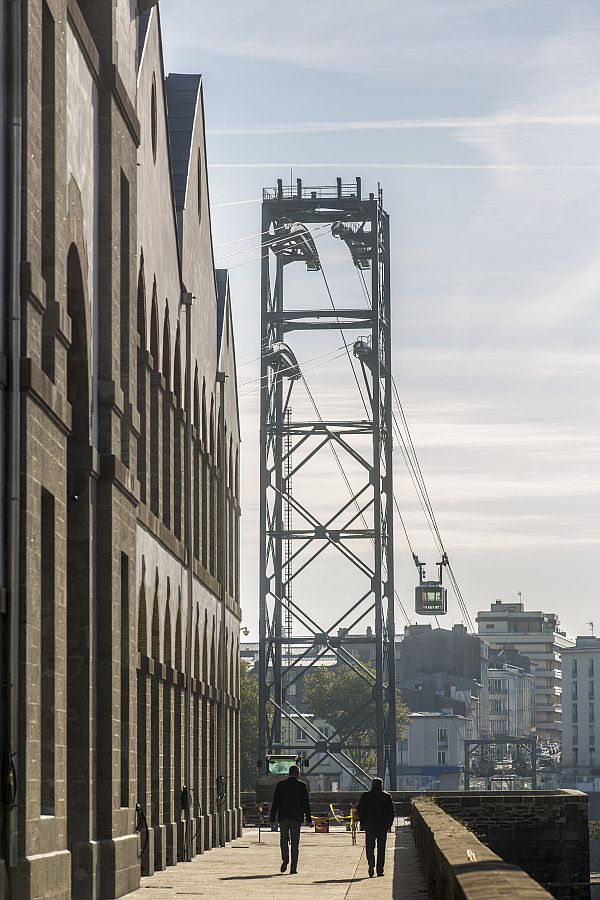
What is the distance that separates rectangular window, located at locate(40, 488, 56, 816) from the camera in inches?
769

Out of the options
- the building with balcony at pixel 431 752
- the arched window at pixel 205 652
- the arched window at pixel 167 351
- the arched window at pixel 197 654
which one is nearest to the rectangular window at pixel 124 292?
the arched window at pixel 167 351

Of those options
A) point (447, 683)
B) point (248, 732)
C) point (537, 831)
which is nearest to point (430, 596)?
point (248, 732)

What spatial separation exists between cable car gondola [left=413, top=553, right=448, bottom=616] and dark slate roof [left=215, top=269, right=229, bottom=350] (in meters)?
35.1

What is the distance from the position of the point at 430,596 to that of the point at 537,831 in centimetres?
3512

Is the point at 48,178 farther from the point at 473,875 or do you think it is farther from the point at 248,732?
the point at 248,732

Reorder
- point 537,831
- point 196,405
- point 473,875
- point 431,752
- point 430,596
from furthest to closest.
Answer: point 431,752 → point 430,596 → point 537,831 → point 196,405 → point 473,875

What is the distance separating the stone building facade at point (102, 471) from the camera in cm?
1816

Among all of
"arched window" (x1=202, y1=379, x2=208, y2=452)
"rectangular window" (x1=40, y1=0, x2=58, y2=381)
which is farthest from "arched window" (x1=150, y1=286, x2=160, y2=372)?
"rectangular window" (x1=40, y1=0, x2=58, y2=381)

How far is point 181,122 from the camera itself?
41.7 m

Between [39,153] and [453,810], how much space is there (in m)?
35.1

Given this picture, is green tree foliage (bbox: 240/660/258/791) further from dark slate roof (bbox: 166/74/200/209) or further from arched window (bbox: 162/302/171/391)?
arched window (bbox: 162/302/171/391)

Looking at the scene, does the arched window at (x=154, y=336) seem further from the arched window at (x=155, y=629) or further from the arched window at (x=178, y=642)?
the arched window at (x=178, y=642)

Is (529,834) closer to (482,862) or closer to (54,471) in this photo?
(54,471)

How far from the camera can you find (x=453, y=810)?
50.5 meters
